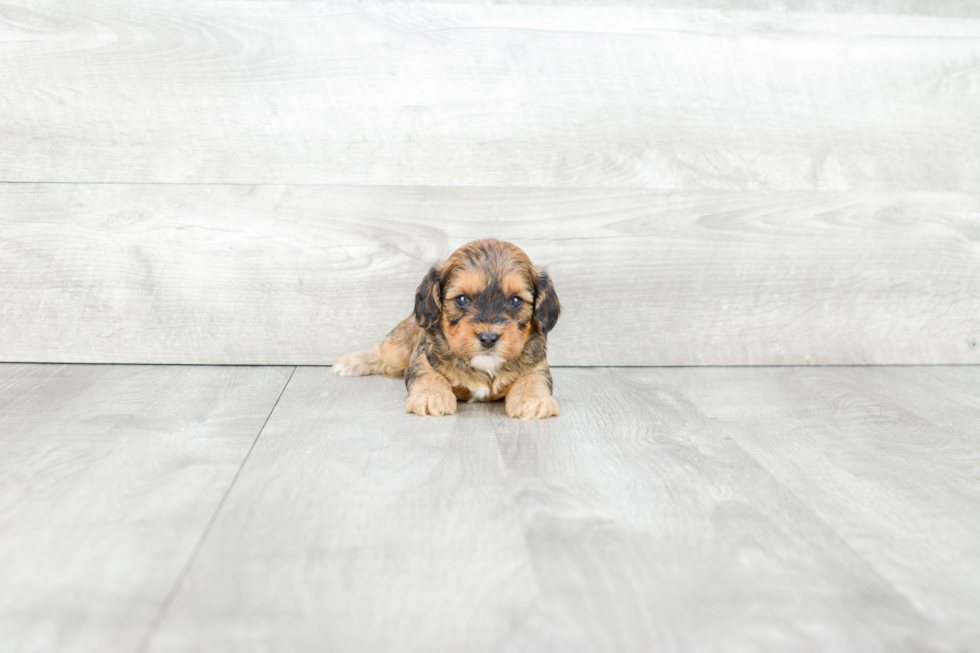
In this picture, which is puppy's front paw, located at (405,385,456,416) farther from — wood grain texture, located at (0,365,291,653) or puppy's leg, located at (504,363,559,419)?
wood grain texture, located at (0,365,291,653)

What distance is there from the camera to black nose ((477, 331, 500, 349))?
232 centimetres

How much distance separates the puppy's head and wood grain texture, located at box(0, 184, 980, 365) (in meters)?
0.61

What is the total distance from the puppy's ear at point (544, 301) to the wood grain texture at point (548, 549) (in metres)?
0.39

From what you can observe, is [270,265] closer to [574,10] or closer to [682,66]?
[574,10]

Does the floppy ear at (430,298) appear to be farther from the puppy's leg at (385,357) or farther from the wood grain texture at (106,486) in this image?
the wood grain texture at (106,486)

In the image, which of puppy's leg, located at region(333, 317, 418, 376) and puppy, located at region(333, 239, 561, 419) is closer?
puppy, located at region(333, 239, 561, 419)

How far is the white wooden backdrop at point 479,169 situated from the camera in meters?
2.97

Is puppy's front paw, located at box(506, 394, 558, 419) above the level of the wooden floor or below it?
below

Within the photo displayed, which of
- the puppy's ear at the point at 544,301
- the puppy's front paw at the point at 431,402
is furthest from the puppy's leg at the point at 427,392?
the puppy's ear at the point at 544,301

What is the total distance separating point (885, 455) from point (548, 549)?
1210 millimetres

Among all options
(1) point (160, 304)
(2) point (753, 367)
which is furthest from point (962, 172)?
(1) point (160, 304)

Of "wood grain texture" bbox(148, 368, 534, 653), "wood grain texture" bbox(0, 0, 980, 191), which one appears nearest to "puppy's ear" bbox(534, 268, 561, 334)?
"wood grain texture" bbox(148, 368, 534, 653)

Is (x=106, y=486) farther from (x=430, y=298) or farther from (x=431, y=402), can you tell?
(x=430, y=298)

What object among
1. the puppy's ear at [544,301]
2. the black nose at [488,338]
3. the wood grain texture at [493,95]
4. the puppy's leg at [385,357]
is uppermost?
the wood grain texture at [493,95]
